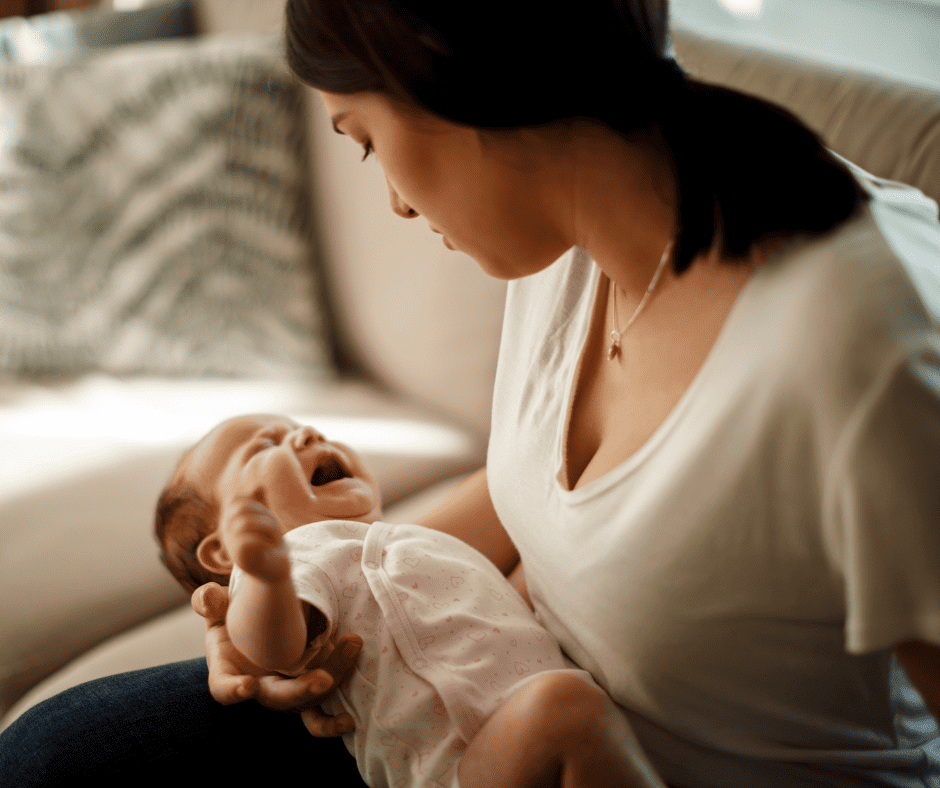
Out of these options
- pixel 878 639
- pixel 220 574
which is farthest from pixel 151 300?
pixel 878 639

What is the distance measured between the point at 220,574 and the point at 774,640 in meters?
0.64

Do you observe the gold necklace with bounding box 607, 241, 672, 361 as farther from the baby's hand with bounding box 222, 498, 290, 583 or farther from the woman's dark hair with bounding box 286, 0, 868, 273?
the baby's hand with bounding box 222, 498, 290, 583

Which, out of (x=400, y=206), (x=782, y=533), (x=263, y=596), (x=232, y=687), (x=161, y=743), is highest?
(x=400, y=206)

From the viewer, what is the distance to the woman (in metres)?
0.56

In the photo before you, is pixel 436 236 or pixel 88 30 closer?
pixel 436 236

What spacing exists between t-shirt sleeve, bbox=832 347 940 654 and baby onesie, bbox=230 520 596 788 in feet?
0.98

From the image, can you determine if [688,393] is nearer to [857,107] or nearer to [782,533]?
[782,533]

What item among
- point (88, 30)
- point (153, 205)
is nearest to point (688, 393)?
point (153, 205)

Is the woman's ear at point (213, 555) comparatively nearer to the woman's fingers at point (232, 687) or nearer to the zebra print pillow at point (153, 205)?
the woman's fingers at point (232, 687)

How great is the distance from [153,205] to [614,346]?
4.01 ft

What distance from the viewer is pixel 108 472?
1429 millimetres

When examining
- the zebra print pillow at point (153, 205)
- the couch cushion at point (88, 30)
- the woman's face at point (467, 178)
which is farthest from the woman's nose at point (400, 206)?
the couch cushion at point (88, 30)

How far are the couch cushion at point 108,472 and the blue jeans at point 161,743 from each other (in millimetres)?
292

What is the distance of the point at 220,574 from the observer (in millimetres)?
970
